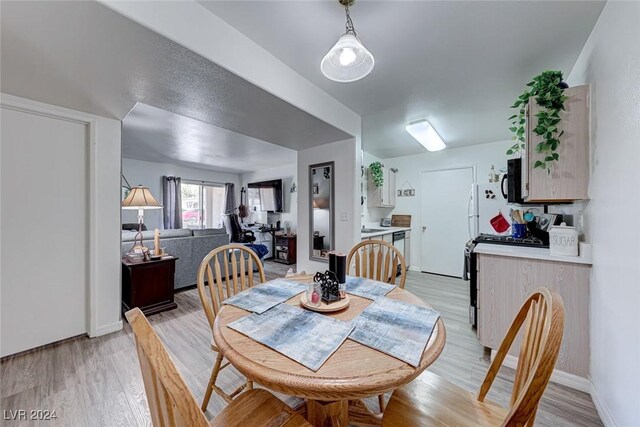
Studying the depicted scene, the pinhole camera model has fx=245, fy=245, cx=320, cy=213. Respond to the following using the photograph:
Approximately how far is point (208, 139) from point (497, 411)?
4.34 meters

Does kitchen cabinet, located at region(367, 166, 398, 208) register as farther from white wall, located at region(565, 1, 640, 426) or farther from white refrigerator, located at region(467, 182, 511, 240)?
white wall, located at region(565, 1, 640, 426)

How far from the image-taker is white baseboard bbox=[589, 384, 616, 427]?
1318 millimetres

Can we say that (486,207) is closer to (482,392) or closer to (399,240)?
(399,240)

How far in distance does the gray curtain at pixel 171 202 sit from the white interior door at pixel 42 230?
3.91 meters

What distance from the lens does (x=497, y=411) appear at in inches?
36.0

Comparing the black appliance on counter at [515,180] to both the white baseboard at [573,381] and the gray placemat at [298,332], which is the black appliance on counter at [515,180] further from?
the gray placemat at [298,332]

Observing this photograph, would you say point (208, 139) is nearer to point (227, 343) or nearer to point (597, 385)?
point (227, 343)

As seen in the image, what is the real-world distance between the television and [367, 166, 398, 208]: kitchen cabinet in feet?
8.35

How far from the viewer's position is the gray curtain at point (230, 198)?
283 inches

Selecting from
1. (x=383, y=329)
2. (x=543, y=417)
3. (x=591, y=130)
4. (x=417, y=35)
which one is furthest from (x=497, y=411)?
(x=417, y=35)

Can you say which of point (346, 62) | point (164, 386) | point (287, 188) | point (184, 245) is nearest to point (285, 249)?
point (287, 188)

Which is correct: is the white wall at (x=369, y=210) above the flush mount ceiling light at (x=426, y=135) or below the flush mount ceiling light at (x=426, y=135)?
below

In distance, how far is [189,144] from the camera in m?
4.23

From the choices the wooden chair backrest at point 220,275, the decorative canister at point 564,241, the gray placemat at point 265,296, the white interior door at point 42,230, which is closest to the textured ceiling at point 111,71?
the white interior door at point 42,230
